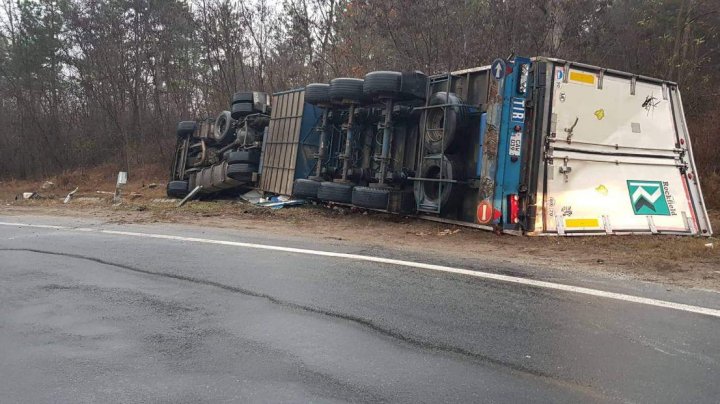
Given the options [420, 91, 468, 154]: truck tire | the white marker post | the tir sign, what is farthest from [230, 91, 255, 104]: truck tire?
the tir sign

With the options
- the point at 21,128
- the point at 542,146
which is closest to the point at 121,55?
the point at 21,128

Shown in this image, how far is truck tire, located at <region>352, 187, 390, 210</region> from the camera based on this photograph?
939 centimetres

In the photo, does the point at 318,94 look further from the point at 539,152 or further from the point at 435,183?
the point at 539,152

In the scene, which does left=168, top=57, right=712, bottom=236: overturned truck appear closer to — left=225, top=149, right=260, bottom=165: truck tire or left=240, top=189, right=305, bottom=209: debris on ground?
left=240, top=189, right=305, bottom=209: debris on ground

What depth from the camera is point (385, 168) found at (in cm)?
987

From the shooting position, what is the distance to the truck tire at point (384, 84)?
9.38 metres

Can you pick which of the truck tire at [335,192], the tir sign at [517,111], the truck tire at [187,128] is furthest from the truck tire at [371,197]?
the truck tire at [187,128]

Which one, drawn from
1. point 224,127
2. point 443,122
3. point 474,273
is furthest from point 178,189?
point 474,273

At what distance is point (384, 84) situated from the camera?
940cm

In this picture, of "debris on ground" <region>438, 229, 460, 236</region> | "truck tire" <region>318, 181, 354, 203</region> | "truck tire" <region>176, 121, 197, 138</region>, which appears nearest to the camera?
"debris on ground" <region>438, 229, 460, 236</region>

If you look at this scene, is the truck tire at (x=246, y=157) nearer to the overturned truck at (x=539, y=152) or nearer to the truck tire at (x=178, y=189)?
the truck tire at (x=178, y=189)

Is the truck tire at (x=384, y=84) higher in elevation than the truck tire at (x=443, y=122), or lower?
higher

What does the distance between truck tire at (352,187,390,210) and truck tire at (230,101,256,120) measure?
16.7ft

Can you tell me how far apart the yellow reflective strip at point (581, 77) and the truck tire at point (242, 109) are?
8.23 metres
